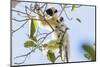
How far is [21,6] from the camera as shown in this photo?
233 centimetres

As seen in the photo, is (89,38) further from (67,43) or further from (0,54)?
(0,54)

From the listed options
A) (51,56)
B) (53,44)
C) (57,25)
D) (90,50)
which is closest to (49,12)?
(57,25)

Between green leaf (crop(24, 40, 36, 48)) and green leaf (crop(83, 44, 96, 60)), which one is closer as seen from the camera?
green leaf (crop(24, 40, 36, 48))

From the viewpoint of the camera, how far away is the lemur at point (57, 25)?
2.41 meters

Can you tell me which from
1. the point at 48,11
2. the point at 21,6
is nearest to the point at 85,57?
the point at 48,11

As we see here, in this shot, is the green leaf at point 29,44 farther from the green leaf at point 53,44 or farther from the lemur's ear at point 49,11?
the lemur's ear at point 49,11

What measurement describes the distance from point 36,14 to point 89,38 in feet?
2.40

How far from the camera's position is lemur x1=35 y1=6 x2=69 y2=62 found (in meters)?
2.41

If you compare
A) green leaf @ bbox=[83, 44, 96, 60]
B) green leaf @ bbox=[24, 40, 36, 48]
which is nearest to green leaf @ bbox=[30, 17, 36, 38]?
green leaf @ bbox=[24, 40, 36, 48]

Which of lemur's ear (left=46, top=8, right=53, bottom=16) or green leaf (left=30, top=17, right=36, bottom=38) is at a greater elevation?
lemur's ear (left=46, top=8, right=53, bottom=16)

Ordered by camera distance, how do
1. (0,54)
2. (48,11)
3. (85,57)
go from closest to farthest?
(0,54)
(48,11)
(85,57)

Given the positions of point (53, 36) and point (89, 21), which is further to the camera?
point (89, 21)

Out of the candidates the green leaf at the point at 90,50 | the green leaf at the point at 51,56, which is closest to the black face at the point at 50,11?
the green leaf at the point at 51,56

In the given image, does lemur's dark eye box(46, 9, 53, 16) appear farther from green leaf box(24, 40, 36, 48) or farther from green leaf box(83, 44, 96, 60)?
green leaf box(83, 44, 96, 60)
